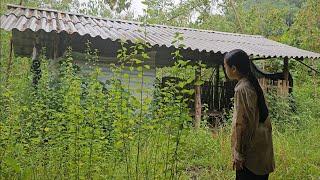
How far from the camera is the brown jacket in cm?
304

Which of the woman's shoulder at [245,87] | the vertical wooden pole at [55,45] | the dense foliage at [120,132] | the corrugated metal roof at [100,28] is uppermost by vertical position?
the corrugated metal roof at [100,28]

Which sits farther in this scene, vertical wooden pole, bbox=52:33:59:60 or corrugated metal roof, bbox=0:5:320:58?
vertical wooden pole, bbox=52:33:59:60

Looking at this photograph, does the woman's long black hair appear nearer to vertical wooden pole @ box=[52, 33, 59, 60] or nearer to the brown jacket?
the brown jacket

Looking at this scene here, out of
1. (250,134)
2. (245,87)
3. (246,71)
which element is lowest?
(250,134)

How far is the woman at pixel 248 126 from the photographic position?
3.05m

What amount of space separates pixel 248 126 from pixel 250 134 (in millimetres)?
75

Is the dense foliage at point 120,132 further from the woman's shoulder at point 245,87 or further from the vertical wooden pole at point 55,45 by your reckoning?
the vertical wooden pole at point 55,45

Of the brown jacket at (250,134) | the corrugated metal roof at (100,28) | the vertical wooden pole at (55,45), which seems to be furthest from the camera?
the vertical wooden pole at (55,45)

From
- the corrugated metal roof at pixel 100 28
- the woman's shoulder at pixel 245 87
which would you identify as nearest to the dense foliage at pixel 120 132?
the woman's shoulder at pixel 245 87

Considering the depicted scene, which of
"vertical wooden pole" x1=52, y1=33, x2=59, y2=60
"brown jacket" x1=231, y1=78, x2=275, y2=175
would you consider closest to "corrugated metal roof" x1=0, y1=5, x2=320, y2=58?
"vertical wooden pole" x1=52, y1=33, x2=59, y2=60

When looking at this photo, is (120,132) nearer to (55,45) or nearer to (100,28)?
(55,45)

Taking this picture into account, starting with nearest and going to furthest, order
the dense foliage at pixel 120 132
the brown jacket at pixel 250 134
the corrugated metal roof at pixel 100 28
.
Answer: the brown jacket at pixel 250 134 → the dense foliage at pixel 120 132 → the corrugated metal roof at pixel 100 28

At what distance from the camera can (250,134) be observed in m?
3.07

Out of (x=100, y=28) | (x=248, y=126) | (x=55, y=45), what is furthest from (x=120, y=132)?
(x=100, y=28)
